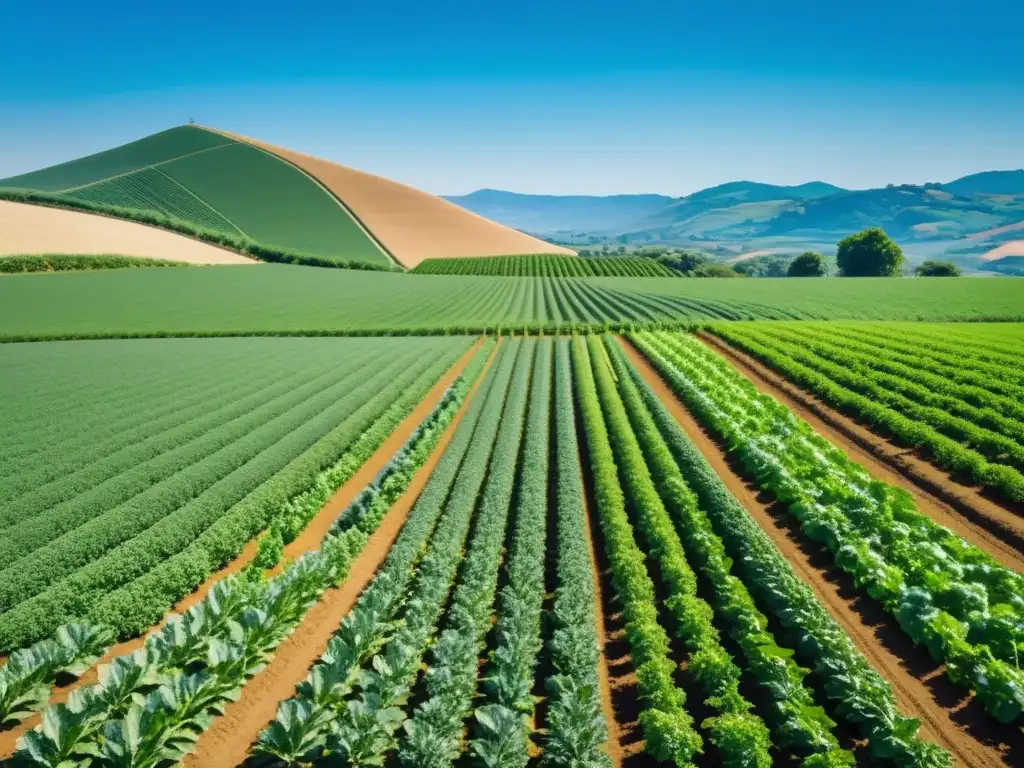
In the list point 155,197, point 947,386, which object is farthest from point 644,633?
point 155,197

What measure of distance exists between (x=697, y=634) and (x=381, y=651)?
20.5 ft

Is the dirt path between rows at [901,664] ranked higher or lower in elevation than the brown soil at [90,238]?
lower

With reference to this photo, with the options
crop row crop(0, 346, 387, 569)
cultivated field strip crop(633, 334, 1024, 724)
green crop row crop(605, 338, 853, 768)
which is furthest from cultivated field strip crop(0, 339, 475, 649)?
cultivated field strip crop(633, 334, 1024, 724)

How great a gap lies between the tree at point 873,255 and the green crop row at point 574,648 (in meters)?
119

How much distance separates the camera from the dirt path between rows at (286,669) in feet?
30.8

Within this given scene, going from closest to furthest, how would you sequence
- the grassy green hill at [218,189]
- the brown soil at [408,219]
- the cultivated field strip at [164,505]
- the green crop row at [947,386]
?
1. the cultivated field strip at [164,505]
2. the green crop row at [947,386]
3. the grassy green hill at [218,189]
4. the brown soil at [408,219]

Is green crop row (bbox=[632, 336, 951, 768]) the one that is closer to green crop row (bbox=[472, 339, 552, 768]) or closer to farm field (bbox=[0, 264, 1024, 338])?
green crop row (bbox=[472, 339, 552, 768])

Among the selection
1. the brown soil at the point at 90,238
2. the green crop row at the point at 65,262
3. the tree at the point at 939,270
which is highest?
the brown soil at the point at 90,238

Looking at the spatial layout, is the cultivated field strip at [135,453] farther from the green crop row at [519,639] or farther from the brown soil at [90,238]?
the brown soil at [90,238]

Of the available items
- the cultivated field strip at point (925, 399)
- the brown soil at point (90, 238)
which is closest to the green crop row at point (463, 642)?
the cultivated field strip at point (925, 399)

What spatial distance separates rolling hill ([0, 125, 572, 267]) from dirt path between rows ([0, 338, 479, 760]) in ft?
272

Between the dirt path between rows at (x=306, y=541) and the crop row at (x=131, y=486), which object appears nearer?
the dirt path between rows at (x=306, y=541)

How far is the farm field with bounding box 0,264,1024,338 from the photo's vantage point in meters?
49.9

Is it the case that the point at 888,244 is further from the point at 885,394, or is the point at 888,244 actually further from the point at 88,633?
the point at 88,633
